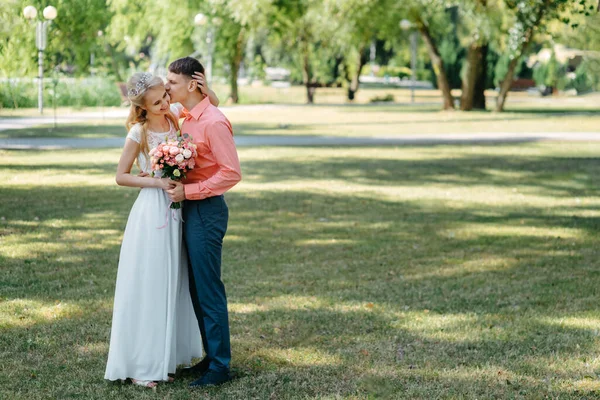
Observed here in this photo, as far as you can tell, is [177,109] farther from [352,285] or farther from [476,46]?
[476,46]

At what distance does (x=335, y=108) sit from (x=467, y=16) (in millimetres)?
7786

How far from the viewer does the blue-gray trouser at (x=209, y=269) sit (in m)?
4.91

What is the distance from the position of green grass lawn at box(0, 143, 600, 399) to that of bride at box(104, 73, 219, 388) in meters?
0.20

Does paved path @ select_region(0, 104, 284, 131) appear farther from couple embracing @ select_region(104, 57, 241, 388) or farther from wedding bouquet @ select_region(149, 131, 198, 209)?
wedding bouquet @ select_region(149, 131, 198, 209)

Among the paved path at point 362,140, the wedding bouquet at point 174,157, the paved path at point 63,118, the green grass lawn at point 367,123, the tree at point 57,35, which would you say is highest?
the tree at point 57,35

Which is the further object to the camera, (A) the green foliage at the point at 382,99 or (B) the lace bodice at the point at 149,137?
(A) the green foliage at the point at 382,99

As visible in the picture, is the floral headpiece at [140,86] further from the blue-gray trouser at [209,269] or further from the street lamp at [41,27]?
the street lamp at [41,27]

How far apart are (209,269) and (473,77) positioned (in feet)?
105

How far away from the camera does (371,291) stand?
7531mm

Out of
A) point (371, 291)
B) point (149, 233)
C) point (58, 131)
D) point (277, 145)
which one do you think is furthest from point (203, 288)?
point (58, 131)

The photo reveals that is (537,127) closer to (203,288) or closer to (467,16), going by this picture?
(467,16)

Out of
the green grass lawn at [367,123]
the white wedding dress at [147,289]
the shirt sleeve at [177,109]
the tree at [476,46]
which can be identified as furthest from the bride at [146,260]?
the tree at [476,46]

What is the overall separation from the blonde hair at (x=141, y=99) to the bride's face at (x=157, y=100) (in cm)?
2

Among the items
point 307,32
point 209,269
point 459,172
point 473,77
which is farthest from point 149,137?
point 307,32
